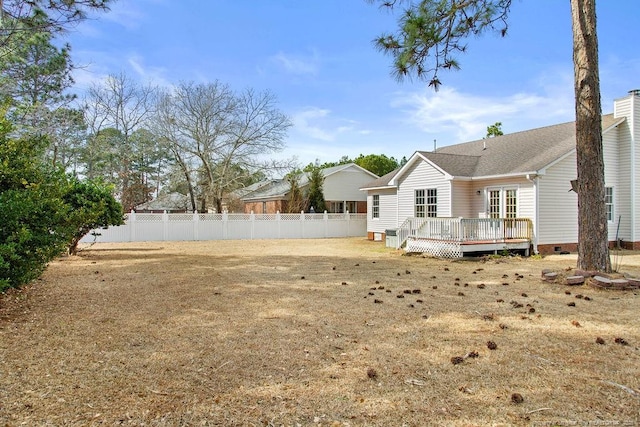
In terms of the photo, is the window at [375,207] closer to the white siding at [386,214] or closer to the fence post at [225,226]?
the white siding at [386,214]

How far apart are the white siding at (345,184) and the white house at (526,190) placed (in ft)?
36.6

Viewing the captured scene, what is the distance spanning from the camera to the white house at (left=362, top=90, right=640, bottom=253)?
13.5 meters

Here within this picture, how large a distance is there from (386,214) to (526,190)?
7.57 metres

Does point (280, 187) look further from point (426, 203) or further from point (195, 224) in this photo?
point (426, 203)

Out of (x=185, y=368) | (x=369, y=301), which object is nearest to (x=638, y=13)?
(x=369, y=301)

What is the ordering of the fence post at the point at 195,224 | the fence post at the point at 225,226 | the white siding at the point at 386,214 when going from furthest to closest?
the fence post at the point at 225,226 < the fence post at the point at 195,224 < the white siding at the point at 386,214

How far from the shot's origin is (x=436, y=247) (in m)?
13.1

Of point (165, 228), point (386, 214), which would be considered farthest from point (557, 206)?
point (165, 228)

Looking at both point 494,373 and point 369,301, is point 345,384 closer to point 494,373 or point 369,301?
point 494,373

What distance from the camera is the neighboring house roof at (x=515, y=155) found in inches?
556

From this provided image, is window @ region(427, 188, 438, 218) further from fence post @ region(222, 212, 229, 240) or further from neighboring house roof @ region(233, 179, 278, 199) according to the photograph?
neighboring house roof @ region(233, 179, 278, 199)

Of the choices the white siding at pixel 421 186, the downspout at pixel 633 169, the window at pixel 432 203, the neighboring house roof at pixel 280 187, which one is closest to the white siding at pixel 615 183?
the downspout at pixel 633 169

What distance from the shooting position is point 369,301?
620 centimetres

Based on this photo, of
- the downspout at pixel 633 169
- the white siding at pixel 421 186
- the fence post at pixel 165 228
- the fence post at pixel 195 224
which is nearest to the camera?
the downspout at pixel 633 169
